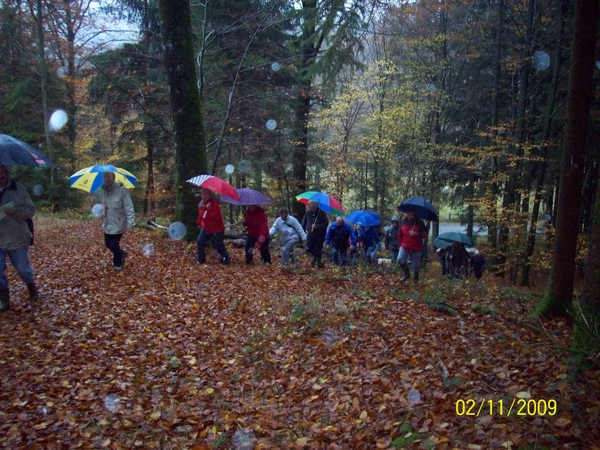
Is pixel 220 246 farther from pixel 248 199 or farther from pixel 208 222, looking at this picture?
pixel 248 199

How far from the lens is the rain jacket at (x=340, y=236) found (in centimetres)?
1288

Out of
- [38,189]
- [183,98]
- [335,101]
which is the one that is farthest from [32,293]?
[335,101]

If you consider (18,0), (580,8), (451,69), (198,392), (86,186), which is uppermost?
(18,0)

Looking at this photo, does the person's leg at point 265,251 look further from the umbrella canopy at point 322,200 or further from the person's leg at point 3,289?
the person's leg at point 3,289

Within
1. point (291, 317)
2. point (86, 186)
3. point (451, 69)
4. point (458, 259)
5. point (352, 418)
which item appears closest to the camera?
point (352, 418)

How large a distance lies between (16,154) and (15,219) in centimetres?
98

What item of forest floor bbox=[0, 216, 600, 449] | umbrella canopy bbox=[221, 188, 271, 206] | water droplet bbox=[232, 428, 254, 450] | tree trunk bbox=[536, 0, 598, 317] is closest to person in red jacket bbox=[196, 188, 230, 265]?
umbrella canopy bbox=[221, 188, 271, 206]

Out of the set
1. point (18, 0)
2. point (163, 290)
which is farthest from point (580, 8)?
point (18, 0)

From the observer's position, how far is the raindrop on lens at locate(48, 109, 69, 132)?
2198 centimetres

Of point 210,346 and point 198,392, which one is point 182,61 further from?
point 198,392

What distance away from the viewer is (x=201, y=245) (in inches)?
403

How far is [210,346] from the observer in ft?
20.0

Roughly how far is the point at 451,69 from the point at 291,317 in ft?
63.3

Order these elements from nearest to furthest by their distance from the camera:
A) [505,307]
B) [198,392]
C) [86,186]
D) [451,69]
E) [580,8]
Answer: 1. [198,392]
2. [580,8]
3. [505,307]
4. [86,186]
5. [451,69]
